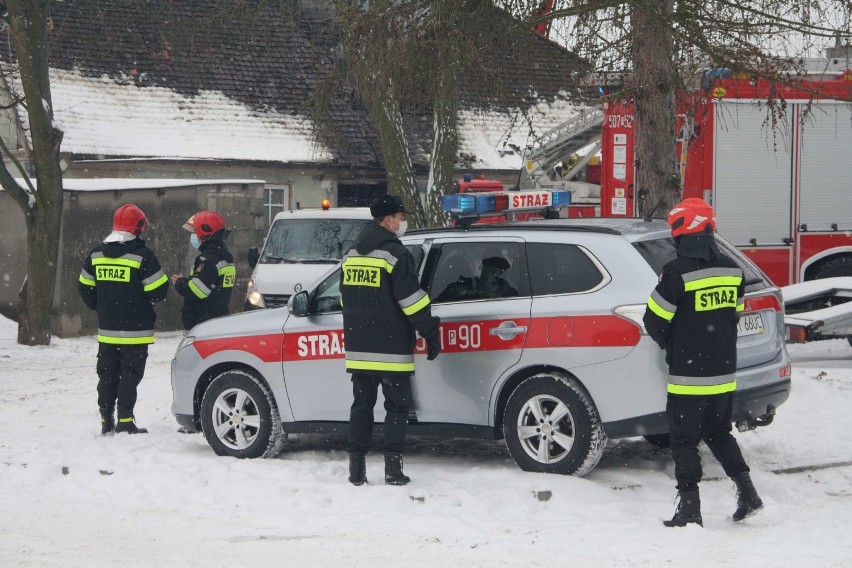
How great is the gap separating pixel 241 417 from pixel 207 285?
7.44ft

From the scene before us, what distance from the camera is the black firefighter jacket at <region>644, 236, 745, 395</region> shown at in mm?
6539

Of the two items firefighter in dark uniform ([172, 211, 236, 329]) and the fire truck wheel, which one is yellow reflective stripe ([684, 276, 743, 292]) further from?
firefighter in dark uniform ([172, 211, 236, 329])

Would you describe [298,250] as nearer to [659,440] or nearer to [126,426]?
[126,426]

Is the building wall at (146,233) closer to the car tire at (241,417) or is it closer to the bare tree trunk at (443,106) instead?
the bare tree trunk at (443,106)

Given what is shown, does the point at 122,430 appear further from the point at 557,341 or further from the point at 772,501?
the point at 772,501

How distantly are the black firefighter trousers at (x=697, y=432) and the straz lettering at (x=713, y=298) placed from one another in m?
Answer: 0.49

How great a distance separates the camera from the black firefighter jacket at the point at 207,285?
35.1ft

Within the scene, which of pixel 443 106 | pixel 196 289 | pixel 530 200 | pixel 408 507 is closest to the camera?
pixel 408 507

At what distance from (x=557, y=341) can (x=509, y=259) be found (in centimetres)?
74

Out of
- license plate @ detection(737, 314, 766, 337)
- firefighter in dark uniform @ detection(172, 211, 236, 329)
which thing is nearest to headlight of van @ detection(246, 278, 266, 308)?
firefighter in dark uniform @ detection(172, 211, 236, 329)

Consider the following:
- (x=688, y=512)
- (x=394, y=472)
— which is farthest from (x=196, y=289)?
(x=688, y=512)

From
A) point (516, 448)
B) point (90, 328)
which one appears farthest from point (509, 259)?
point (90, 328)

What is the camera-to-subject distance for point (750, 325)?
741cm

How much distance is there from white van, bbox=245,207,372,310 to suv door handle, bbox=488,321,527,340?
7.35m
